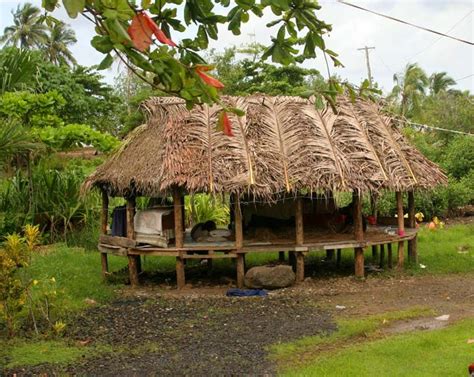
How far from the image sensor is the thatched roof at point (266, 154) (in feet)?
33.3

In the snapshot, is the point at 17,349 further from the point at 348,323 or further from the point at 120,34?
the point at 120,34

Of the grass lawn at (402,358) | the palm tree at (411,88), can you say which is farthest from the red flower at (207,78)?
the palm tree at (411,88)

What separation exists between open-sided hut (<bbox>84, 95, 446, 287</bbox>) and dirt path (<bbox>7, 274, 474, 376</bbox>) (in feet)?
2.68

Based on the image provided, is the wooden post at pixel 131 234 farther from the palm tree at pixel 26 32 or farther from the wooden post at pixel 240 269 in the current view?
the palm tree at pixel 26 32

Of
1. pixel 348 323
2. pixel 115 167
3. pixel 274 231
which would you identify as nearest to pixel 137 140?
pixel 115 167

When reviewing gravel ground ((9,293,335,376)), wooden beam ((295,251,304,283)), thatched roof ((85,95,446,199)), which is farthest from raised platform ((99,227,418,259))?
thatched roof ((85,95,446,199))

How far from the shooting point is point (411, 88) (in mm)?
37281

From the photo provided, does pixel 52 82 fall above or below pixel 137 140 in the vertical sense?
above

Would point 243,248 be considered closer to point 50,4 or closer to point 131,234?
point 131,234

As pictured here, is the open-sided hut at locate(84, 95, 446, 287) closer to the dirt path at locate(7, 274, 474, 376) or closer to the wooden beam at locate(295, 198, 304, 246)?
the wooden beam at locate(295, 198, 304, 246)

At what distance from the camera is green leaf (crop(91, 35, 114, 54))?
2510 mm

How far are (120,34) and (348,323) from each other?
6.53m

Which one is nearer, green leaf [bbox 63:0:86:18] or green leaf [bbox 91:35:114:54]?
green leaf [bbox 63:0:86:18]

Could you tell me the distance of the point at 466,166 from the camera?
67.5 feet
